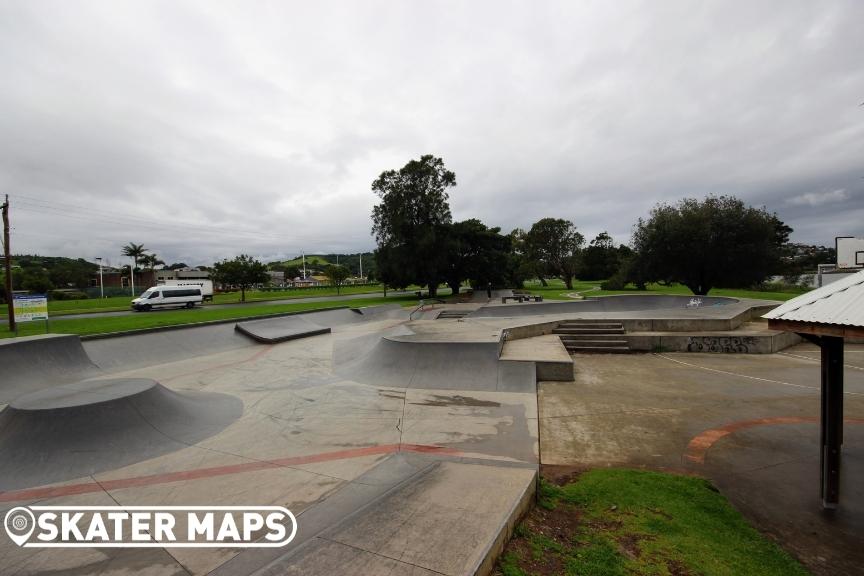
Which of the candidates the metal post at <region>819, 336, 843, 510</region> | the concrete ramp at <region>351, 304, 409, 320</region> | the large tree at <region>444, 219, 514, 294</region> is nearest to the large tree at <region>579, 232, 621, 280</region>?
the large tree at <region>444, 219, 514, 294</region>

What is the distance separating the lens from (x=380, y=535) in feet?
10.6

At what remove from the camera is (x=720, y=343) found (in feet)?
44.1

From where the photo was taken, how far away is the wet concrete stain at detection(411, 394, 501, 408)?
823 cm

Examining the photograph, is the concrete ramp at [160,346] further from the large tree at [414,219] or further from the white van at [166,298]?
the large tree at [414,219]

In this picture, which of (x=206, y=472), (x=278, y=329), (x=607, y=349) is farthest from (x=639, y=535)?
(x=278, y=329)

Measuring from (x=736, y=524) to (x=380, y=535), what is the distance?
3.76m

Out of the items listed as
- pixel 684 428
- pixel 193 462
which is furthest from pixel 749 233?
pixel 193 462

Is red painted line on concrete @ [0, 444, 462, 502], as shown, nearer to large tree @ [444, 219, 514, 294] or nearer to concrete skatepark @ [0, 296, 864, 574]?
concrete skatepark @ [0, 296, 864, 574]

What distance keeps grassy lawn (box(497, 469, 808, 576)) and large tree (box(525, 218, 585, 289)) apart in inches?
2388

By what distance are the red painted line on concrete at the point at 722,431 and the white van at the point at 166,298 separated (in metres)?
34.2

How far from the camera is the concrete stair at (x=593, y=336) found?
13789 millimetres

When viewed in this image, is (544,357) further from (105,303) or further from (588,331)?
(105,303)

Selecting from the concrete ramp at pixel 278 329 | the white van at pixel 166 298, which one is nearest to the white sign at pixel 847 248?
the concrete ramp at pixel 278 329

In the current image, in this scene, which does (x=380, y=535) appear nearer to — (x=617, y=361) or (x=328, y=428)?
(x=328, y=428)
